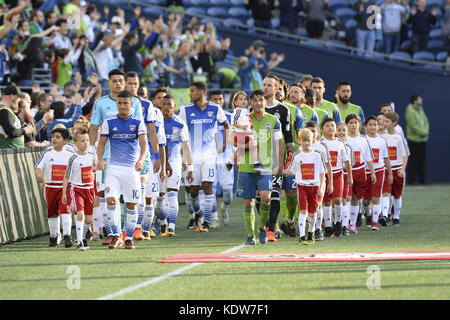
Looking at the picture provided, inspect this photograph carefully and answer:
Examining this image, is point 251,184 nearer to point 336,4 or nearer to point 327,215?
point 327,215

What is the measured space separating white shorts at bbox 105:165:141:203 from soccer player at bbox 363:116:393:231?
188 inches

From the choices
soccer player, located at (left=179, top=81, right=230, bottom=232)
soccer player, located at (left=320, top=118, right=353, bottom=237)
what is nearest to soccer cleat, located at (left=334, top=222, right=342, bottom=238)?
soccer player, located at (left=320, top=118, right=353, bottom=237)

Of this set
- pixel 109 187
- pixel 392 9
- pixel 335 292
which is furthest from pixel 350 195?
pixel 392 9

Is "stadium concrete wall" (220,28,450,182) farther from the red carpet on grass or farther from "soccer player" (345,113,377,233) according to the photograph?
the red carpet on grass

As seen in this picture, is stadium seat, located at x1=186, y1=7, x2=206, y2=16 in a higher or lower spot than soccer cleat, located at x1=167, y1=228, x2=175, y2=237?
higher

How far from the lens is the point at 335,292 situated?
8.80 metres

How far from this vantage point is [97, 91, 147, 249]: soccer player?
12492 mm

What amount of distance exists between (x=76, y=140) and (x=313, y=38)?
18045 mm

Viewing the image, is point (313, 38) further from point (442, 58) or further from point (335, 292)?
point (335, 292)

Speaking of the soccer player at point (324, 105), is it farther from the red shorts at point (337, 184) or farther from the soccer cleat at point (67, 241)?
the soccer cleat at point (67, 241)

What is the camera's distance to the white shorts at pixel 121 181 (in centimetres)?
1253

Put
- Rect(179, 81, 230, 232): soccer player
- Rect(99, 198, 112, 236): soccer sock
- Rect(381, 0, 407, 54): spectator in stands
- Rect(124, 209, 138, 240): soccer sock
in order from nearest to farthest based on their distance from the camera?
Rect(124, 209, 138, 240): soccer sock → Rect(99, 198, 112, 236): soccer sock → Rect(179, 81, 230, 232): soccer player → Rect(381, 0, 407, 54): spectator in stands

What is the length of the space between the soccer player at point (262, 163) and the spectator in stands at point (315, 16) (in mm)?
16919

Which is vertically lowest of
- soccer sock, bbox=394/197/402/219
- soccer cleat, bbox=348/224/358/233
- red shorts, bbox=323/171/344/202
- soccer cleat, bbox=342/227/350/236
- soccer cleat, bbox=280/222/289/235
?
soccer sock, bbox=394/197/402/219
